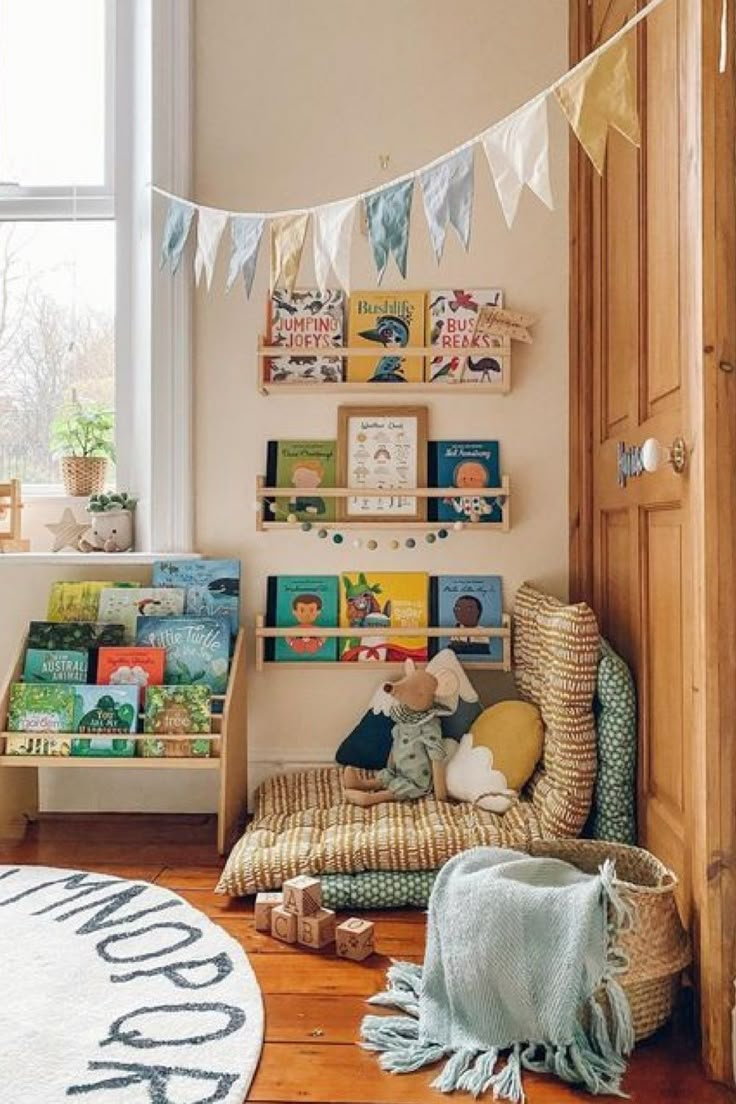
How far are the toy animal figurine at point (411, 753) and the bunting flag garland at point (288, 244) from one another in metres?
0.94

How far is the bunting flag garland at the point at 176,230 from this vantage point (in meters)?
2.21

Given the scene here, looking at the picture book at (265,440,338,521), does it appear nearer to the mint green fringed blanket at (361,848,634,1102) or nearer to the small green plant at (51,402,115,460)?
the small green plant at (51,402,115,460)

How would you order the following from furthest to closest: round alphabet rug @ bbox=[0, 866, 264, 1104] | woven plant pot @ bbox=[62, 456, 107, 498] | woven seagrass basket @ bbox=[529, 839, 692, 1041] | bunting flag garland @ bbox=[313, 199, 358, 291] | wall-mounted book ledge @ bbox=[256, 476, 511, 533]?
woven plant pot @ bbox=[62, 456, 107, 498], wall-mounted book ledge @ bbox=[256, 476, 511, 533], bunting flag garland @ bbox=[313, 199, 358, 291], woven seagrass basket @ bbox=[529, 839, 692, 1041], round alphabet rug @ bbox=[0, 866, 264, 1104]

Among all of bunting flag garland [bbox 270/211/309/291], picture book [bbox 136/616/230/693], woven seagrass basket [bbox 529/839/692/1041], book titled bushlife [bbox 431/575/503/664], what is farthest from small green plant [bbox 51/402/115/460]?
woven seagrass basket [bbox 529/839/692/1041]

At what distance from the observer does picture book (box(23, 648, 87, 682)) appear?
2.24 meters

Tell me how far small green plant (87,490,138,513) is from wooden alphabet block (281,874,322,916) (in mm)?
1157

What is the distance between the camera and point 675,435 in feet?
4.92

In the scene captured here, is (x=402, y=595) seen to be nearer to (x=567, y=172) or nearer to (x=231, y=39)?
(x=567, y=172)

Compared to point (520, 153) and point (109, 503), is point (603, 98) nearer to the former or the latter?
point (520, 153)

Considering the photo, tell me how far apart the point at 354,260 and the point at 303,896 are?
1553 mm

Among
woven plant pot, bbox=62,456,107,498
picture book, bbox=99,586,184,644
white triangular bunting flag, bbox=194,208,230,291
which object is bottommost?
picture book, bbox=99,586,184,644

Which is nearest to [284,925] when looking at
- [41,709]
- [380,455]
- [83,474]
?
[41,709]

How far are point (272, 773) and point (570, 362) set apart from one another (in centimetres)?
130

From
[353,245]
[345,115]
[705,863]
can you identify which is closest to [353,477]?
[353,245]
